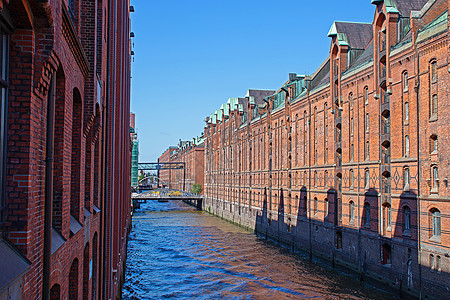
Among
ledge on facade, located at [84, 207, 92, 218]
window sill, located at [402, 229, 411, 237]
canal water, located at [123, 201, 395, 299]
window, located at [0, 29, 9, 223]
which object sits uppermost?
window, located at [0, 29, 9, 223]

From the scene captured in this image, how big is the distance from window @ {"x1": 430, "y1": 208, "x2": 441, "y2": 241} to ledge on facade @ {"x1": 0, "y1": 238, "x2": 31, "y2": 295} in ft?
65.8

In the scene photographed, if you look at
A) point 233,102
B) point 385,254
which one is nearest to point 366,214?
point 385,254

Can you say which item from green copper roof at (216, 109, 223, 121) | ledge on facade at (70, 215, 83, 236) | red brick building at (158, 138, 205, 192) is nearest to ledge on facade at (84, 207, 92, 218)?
ledge on facade at (70, 215, 83, 236)

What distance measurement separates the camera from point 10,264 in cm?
386

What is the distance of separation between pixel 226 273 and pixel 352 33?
20088 mm

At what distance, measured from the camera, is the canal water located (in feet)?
81.6

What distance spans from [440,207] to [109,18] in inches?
642

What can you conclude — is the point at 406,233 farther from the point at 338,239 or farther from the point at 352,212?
the point at 338,239

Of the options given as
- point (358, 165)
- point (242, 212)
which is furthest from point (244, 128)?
point (358, 165)

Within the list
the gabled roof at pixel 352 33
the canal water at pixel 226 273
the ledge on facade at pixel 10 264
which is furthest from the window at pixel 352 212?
the ledge on facade at pixel 10 264

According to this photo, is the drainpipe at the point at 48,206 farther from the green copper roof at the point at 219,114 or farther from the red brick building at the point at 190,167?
the red brick building at the point at 190,167

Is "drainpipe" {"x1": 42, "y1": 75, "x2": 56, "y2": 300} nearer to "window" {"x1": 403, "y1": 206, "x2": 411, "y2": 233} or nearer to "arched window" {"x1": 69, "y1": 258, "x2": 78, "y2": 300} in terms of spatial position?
"arched window" {"x1": 69, "y1": 258, "x2": 78, "y2": 300}

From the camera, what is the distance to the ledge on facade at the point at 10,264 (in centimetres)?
356

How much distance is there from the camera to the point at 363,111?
28.2 meters
